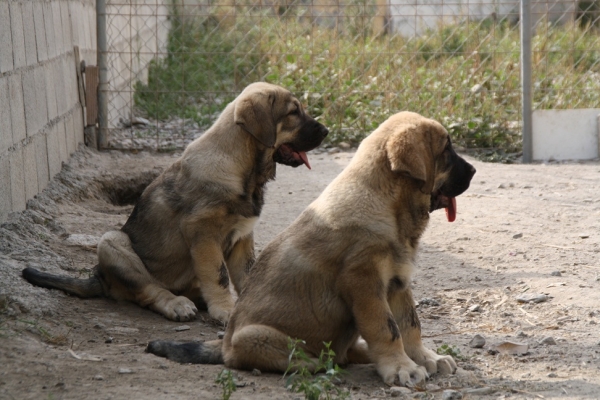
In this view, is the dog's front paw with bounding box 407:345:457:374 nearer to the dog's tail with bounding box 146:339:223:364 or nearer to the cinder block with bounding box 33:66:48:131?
the dog's tail with bounding box 146:339:223:364

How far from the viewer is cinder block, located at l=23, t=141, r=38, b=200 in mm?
6203

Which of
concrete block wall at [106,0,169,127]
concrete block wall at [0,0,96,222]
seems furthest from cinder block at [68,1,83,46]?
concrete block wall at [106,0,169,127]

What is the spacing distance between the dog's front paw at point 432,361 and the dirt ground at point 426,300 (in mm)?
60

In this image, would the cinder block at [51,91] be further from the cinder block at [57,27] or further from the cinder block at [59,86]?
the cinder block at [57,27]

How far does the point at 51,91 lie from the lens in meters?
7.33

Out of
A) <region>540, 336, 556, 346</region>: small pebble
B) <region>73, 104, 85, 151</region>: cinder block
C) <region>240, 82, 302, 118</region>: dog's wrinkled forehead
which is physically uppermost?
<region>240, 82, 302, 118</region>: dog's wrinkled forehead

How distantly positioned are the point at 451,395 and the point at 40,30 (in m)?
4.88

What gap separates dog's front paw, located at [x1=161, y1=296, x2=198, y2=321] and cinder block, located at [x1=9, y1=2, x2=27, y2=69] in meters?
2.21

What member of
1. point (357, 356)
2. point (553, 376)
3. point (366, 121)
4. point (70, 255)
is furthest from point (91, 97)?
point (553, 376)

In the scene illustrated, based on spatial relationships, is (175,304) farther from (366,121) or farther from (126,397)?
(366,121)

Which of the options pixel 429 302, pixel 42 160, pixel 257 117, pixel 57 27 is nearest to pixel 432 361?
pixel 429 302

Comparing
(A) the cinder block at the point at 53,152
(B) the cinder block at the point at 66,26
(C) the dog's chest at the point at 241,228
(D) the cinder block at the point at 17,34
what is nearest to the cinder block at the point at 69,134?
(A) the cinder block at the point at 53,152

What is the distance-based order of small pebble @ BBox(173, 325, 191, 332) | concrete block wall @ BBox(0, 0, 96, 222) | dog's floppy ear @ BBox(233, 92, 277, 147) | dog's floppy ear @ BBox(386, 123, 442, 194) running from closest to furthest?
dog's floppy ear @ BBox(386, 123, 442, 194) → small pebble @ BBox(173, 325, 191, 332) → dog's floppy ear @ BBox(233, 92, 277, 147) → concrete block wall @ BBox(0, 0, 96, 222)

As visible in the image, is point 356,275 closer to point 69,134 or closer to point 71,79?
point 69,134
